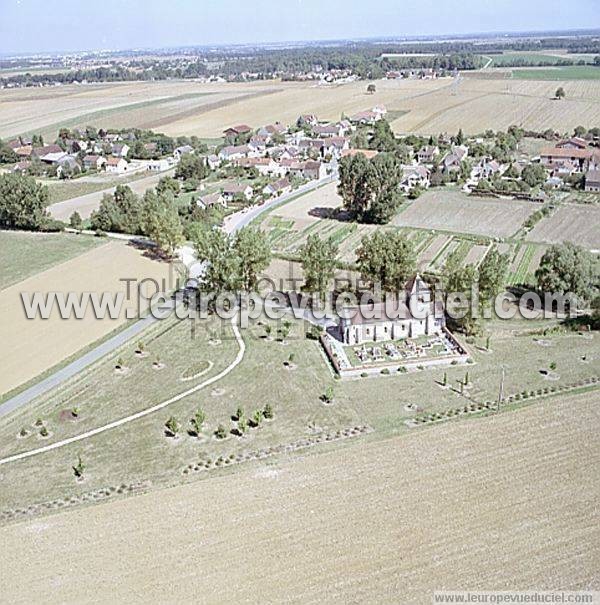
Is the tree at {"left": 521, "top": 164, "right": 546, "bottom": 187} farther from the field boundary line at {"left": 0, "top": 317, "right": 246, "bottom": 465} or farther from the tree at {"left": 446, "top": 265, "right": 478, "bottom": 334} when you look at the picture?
the field boundary line at {"left": 0, "top": 317, "right": 246, "bottom": 465}

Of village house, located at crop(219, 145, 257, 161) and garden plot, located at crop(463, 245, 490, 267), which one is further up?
village house, located at crop(219, 145, 257, 161)

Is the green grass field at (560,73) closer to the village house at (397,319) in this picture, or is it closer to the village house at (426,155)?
the village house at (426,155)

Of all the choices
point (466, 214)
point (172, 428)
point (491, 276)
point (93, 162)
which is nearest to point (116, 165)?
point (93, 162)

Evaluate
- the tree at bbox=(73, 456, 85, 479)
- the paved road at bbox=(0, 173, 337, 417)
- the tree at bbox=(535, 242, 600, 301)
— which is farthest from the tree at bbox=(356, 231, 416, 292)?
the tree at bbox=(73, 456, 85, 479)

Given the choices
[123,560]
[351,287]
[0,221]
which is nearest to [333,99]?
[0,221]

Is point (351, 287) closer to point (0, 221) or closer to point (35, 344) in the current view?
point (35, 344)

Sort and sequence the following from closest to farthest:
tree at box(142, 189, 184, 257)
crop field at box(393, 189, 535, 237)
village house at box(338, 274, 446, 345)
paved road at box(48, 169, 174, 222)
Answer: village house at box(338, 274, 446, 345)
tree at box(142, 189, 184, 257)
crop field at box(393, 189, 535, 237)
paved road at box(48, 169, 174, 222)

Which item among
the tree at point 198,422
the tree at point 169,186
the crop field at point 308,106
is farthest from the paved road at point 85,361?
the crop field at point 308,106

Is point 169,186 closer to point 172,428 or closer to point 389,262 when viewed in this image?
point 389,262
